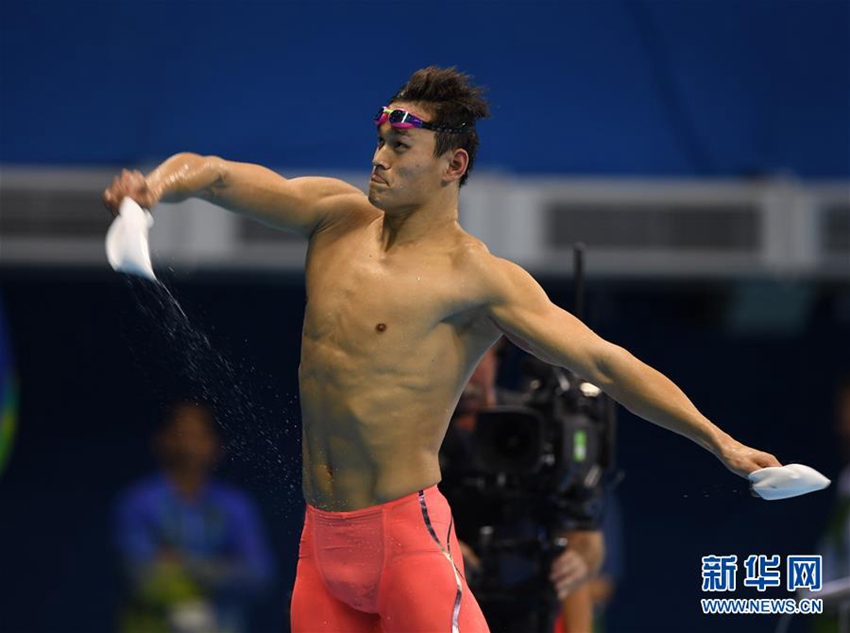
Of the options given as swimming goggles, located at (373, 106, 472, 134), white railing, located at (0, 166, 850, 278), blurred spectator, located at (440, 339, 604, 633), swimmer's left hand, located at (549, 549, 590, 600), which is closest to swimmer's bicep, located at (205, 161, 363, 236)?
swimming goggles, located at (373, 106, 472, 134)

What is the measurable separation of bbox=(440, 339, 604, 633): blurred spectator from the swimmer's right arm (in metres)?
1.14

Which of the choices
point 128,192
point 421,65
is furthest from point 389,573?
point 421,65

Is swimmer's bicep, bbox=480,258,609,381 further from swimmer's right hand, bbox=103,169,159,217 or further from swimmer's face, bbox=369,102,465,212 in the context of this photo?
swimmer's right hand, bbox=103,169,159,217

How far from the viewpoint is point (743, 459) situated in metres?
2.82

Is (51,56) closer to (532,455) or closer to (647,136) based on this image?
(647,136)

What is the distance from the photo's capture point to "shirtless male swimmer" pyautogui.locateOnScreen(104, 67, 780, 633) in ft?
9.93

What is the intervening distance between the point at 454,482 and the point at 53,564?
3570 millimetres

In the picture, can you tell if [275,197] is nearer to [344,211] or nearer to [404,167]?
[344,211]

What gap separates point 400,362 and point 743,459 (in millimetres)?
725

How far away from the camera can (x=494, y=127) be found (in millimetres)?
7098

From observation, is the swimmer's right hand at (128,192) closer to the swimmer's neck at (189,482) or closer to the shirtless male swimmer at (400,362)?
the shirtless male swimmer at (400,362)

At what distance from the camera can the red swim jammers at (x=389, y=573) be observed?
302 centimetres

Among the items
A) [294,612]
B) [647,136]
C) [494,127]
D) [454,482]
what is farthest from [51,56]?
→ [294,612]

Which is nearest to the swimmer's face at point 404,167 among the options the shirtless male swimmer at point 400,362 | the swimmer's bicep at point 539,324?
the shirtless male swimmer at point 400,362
